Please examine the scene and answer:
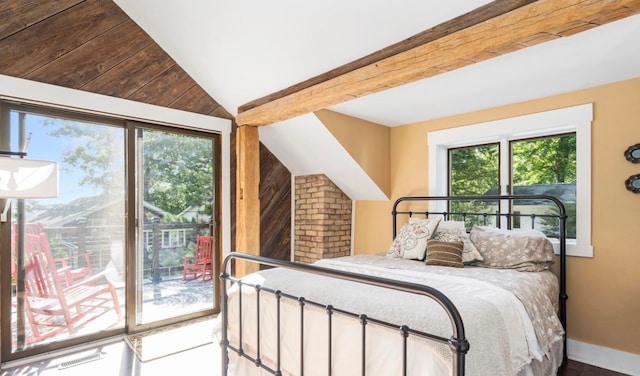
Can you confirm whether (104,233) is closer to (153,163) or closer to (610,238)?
(153,163)

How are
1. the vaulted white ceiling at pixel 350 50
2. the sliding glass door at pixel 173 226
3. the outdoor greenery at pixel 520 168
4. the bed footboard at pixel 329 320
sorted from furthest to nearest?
1. the sliding glass door at pixel 173 226
2. the outdoor greenery at pixel 520 168
3. the vaulted white ceiling at pixel 350 50
4. the bed footboard at pixel 329 320

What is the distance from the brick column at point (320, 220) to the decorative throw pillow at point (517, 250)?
1.76m

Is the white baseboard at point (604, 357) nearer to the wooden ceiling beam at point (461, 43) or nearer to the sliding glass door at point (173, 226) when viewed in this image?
the wooden ceiling beam at point (461, 43)

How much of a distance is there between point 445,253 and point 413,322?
1377 millimetres

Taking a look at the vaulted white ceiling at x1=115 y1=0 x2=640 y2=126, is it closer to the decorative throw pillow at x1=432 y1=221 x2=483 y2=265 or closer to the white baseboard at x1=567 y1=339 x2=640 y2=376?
the decorative throw pillow at x1=432 y1=221 x2=483 y2=265

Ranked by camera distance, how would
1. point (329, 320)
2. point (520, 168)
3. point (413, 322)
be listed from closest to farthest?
1. point (413, 322)
2. point (329, 320)
3. point (520, 168)

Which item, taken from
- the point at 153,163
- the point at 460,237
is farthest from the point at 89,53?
the point at 460,237

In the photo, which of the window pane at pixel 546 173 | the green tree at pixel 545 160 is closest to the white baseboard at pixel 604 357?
the window pane at pixel 546 173

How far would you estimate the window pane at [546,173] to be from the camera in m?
3.00

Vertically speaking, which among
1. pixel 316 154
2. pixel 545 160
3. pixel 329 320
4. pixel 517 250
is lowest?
pixel 329 320

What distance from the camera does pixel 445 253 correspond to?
104 inches

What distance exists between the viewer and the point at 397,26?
7.13ft

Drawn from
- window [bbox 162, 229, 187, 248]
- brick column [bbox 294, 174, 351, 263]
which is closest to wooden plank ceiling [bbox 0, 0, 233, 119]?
window [bbox 162, 229, 187, 248]

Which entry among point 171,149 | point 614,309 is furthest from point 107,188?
point 614,309
